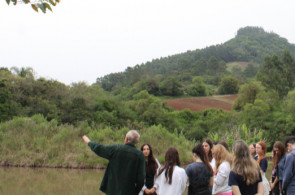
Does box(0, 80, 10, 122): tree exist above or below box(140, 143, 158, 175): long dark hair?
above

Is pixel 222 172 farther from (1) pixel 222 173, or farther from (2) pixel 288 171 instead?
(2) pixel 288 171

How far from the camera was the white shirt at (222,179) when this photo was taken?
15.3ft

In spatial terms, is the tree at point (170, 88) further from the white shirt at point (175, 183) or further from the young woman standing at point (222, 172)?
the white shirt at point (175, 183)

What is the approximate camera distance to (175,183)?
187 inches

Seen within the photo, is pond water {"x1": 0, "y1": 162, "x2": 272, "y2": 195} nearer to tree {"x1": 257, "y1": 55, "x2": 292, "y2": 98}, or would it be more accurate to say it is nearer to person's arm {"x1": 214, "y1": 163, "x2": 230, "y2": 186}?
person's arm {"x1": 214, "y1": 163, "x2": 230, "y2": 186}

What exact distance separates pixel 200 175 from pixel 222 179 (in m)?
0.29

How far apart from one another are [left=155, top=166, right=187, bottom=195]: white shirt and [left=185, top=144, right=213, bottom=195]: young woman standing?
0.35ft

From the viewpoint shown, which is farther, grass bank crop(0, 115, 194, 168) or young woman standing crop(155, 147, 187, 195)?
grass bank crop(0, 115, 194, 168)

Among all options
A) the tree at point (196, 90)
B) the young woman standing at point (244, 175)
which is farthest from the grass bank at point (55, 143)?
the tree at point (196, 90)

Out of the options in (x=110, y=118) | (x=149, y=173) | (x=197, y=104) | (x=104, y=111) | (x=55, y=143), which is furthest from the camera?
(x=197, y=104)

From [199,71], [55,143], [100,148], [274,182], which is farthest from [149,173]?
[199,71]

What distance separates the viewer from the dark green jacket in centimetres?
459

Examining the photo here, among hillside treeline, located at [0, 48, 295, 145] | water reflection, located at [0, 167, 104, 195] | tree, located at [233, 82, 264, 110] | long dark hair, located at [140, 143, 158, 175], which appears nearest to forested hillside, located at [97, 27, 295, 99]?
tree, located at [233, 82, 264, 110]

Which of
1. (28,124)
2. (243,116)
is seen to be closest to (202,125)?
(243,116)
